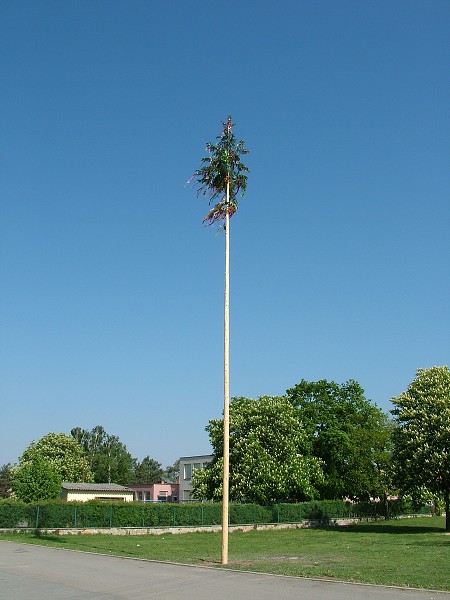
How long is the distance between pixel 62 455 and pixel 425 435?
5594cm

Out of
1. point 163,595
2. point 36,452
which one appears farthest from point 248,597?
point 36,452

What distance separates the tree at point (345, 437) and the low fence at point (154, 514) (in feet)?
7.69

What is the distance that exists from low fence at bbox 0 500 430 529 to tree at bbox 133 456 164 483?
90947 millimetres

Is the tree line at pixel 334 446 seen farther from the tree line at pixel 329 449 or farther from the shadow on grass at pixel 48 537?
the shadow on grass at pixel 48 537

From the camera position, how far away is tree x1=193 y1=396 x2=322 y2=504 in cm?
5328

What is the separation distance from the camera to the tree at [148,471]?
146 meters

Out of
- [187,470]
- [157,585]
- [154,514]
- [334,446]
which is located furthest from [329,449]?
[187,470]

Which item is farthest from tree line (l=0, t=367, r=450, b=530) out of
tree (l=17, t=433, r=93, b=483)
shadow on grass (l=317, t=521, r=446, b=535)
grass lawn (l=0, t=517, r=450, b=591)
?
tree (l=17, t=433, r=93, b=483)

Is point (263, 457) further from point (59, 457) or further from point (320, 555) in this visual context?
point (59, 457)

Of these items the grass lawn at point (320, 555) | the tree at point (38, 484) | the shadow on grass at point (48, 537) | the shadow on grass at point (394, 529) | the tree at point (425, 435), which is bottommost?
the shadow on grass at point (394, 529)

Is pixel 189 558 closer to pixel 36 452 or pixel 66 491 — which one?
pixel 66 491

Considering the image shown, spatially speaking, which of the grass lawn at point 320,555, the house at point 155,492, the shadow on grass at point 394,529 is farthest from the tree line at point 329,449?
the house at point 155,492

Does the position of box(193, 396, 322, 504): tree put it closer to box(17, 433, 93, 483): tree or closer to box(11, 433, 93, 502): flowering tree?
box(11, 433, 93, 502): flowering tree

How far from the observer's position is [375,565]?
73.2 ft
